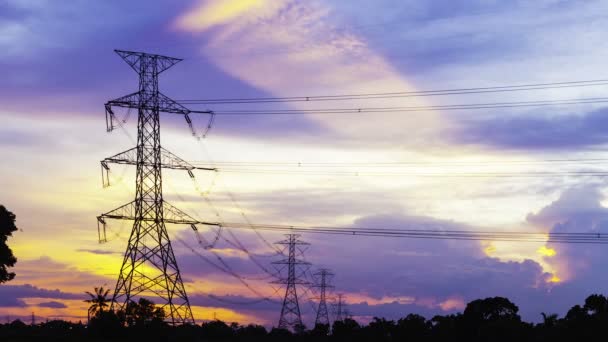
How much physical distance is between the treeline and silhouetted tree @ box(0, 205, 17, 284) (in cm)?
1627

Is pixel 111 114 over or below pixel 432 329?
over

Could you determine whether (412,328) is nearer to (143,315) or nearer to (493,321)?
(493,321)

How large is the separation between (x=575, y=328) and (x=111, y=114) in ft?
223

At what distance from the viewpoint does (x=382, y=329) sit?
17062cm

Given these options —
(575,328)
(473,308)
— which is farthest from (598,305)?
(575,328)

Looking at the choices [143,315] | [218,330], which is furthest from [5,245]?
[218,330]

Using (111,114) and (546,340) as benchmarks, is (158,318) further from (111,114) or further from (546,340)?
(546,340)

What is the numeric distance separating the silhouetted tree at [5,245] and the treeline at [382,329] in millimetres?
16269

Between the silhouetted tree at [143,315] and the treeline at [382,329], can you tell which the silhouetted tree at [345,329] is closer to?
the treeline at [382,329]

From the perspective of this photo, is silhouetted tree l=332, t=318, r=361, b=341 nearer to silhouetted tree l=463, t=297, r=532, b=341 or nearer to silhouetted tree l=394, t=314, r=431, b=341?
silhouetted tree l=394, t=314, r=431, b=341

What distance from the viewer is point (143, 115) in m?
83.8

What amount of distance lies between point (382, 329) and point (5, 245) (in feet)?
314

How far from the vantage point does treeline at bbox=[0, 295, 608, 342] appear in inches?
4331

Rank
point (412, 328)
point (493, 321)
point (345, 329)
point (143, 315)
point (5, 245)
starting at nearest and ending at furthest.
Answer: point (5, 245) → point (143, 315) → point (493, 321) → point (412, 328) → point (345, 329)
